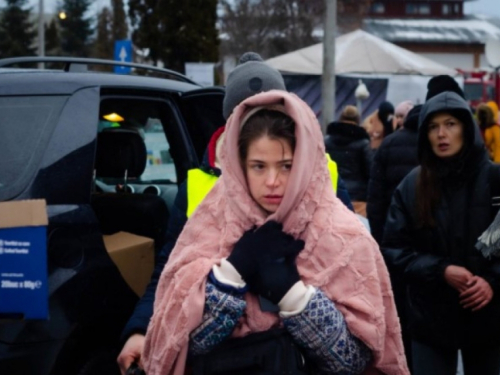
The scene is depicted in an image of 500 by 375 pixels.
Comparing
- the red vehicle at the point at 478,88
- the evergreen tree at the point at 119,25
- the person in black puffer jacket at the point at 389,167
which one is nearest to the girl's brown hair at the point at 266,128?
the person in black puffer jacket at the point at 389,167

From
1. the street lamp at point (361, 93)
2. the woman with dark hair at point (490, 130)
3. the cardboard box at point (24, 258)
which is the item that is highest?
the cardboard box at point (24, 258)

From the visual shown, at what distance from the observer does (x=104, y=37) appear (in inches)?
2399

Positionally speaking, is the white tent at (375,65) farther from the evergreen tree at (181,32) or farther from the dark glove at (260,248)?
the dark glove at (260,248)

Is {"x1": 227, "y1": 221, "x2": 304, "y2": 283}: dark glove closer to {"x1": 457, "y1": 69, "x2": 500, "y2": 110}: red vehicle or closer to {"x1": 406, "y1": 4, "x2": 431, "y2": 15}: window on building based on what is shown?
{"x1": 457, "y1": 69, "x2": 500, "y2": 110}: red vehicle

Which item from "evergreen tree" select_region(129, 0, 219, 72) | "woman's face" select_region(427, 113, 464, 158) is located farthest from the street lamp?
"woman's face" select_region(427, 113, 464, 158)

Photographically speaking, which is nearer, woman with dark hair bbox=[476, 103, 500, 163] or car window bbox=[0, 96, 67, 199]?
car window bbox=[0, 96, 67, 199]

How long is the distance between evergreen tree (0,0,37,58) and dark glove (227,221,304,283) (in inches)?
2180

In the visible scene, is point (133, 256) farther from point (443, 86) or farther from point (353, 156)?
point (353, 156)

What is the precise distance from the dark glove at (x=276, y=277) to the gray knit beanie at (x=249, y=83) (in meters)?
0.89

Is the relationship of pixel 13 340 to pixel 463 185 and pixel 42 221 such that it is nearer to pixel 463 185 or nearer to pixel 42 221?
pixel 42 221

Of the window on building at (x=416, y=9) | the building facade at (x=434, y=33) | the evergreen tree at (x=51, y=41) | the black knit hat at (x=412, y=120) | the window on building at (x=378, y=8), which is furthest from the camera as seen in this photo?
the window on building at (x=416, y=9)

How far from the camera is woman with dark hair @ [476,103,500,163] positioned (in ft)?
38.8

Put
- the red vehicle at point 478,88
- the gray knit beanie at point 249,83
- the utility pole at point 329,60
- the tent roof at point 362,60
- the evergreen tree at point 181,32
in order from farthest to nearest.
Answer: the red vehicle at point 478,88
the evergreen tree at point 181,32
the tent roof at point 362,60
the utility pole at point 329,60
the gray knit beanie at point 249,83

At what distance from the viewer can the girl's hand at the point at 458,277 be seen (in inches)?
169
